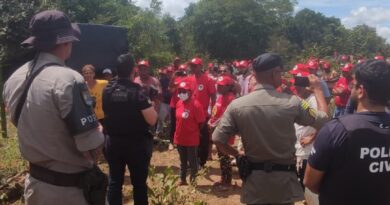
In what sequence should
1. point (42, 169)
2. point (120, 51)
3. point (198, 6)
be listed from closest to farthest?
point (42, 169) → point (120, 51) → point (198, 6)

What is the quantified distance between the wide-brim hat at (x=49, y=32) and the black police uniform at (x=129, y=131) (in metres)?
1.75

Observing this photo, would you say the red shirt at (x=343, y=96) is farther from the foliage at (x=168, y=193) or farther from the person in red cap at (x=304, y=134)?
the foliage at (x=168, y=193)

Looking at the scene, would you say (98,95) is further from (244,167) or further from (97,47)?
(97,47)

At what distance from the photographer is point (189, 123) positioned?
608 cm

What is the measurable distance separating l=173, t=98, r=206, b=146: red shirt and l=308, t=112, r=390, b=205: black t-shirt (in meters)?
3.74

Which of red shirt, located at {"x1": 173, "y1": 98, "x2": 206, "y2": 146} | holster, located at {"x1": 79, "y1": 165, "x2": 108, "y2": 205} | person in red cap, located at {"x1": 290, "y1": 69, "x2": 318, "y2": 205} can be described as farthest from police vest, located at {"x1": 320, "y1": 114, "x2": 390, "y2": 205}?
red shirt, located at {"x1": 173, "y1": 98, "x2": 206, "y2": 146}

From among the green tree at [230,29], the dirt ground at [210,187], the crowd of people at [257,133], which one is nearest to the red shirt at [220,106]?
the dirt ground at [210,187]

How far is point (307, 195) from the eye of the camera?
4.12m

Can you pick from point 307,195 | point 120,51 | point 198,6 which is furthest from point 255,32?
point 307,195

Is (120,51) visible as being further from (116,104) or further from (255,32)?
(255,32)

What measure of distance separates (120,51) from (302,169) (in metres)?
6.92

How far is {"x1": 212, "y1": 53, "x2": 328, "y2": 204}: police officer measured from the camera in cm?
310

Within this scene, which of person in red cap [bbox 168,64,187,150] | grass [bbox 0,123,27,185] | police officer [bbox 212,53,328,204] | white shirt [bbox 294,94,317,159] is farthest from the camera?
person in red cap [bbox 168,64,187,150]

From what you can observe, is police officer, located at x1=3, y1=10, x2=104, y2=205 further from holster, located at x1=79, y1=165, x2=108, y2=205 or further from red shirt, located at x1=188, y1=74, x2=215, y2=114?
red shirt, located at x1=188, y1=74, x2=215, y2=114
